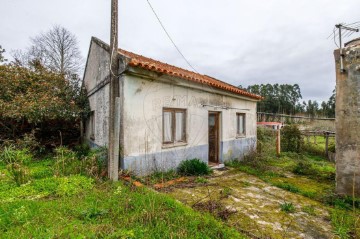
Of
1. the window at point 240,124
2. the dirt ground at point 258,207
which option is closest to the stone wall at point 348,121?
the dirt ground at point 258,207

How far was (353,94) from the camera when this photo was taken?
488 cm

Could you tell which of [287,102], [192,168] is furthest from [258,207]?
[287,102]

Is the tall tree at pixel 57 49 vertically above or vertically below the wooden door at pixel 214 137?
above

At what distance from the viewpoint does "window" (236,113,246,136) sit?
10.4 m

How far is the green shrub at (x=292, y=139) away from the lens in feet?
40.4

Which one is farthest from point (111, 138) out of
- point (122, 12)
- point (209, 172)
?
point (209, 172)

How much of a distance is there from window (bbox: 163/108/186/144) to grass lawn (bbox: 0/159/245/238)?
242cm

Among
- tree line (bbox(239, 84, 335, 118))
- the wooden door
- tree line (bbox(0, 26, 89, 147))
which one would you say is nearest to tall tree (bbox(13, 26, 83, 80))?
tree line (bbox(0, 26, 89, 147))

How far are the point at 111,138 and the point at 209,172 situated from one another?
3.88m

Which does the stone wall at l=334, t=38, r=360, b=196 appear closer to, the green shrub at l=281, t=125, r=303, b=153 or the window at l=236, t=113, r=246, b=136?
the window at l=236, t=113, r=246, b=136

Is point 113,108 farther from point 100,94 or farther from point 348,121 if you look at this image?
point 348,121

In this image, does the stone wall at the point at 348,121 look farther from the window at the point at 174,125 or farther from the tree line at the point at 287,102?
the tree line at the point at 287,102

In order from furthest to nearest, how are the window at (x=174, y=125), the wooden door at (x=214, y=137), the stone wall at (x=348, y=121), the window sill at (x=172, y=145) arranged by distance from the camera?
1. the wooden door at (x=214, y=137)
2. the window at (x=174, y=125)
3. the window sill at (x=172, y=145)
4. the stone wall at (x=348, y=121)

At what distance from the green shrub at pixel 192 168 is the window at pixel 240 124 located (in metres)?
4.15
